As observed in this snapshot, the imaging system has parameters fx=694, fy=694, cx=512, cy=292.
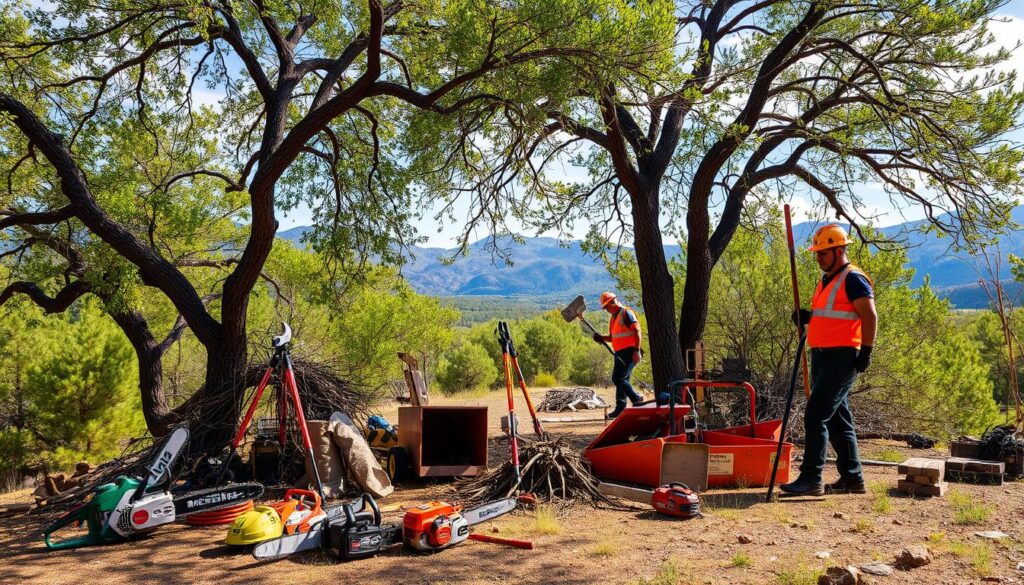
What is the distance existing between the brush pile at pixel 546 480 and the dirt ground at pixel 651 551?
0.92 ft

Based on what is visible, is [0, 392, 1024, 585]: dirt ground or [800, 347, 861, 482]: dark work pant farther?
[800, 347, 861, 482]: dark work pant

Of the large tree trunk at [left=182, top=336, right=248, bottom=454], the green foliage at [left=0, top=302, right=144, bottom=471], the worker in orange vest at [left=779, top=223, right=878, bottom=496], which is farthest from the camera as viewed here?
the green foliage at [left=0, top=302, right=144, bottom=471]

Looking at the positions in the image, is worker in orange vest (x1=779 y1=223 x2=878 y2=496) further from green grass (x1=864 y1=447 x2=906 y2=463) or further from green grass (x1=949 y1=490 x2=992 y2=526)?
green grass (x1=864 y1=447 x2=906 y2=463)

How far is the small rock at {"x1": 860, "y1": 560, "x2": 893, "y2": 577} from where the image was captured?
12.3ft

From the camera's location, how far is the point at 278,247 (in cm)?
1747

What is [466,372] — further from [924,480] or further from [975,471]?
[924,480]

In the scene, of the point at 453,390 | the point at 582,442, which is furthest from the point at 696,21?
the point at 453,390

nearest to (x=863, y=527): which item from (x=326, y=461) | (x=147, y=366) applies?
(x=326, y=461)

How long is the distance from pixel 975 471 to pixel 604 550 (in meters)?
4.22

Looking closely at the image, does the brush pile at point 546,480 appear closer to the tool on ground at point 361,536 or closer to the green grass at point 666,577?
the tool on ground at point 361,536

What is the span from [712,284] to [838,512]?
10519mm

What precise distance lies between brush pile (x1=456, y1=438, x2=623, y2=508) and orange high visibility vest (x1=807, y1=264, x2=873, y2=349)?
7.31 ft

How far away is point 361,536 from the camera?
14.7 feet

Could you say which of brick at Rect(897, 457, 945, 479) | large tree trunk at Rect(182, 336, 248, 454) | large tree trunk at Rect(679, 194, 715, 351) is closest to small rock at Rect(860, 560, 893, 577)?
brick at Rect(897, 457, 945, 479)
